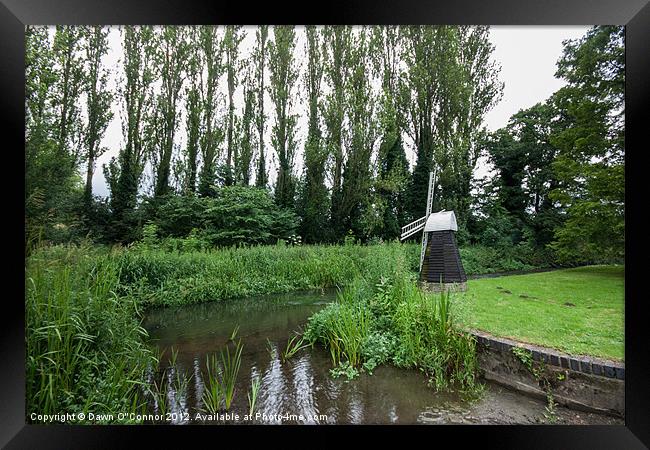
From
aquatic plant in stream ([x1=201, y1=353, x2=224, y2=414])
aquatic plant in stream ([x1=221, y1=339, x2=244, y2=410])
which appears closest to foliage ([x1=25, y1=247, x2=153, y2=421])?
aquatic plant in stream ([x1=201, y1=353, x2=224, y2=414])

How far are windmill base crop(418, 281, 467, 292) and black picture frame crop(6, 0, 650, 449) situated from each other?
1096 millimetres

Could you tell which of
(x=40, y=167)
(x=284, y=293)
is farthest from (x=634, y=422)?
(x=40, y=167)

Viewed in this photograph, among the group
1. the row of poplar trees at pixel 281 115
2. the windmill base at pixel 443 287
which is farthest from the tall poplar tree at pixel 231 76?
the windmill base at pixel 443 287

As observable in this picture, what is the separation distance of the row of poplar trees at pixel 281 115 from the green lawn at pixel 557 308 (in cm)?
95

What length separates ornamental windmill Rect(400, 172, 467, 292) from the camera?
2.38 meters

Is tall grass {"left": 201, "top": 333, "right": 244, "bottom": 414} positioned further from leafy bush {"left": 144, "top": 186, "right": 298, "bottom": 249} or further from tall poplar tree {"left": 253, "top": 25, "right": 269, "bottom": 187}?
tall poplar tree {"left": 253, "top": 25, "right": 269, "bottom": 187}

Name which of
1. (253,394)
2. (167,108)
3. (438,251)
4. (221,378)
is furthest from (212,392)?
(167,108)

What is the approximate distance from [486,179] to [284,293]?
269 centimetres

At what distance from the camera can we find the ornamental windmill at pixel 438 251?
7.80ft

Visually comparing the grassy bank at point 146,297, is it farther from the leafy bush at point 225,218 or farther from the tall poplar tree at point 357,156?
the tall poplar tree at point 357,156

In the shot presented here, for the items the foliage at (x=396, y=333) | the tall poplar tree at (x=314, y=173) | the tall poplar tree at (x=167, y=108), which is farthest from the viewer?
the tall poplar tree at (x=314, y=173)

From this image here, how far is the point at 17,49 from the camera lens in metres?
1.76

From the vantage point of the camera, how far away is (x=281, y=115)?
2.48 m

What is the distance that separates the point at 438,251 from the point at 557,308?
1094mm
